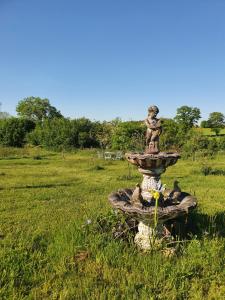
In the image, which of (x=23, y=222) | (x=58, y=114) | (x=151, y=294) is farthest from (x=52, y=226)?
(x=58, y=114)

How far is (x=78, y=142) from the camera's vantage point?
103 ft

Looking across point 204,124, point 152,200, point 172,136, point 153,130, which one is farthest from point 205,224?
point 204,124

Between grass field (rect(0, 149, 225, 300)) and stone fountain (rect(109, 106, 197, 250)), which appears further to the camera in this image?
stone fountain (rect(109, 106, 197, 250))

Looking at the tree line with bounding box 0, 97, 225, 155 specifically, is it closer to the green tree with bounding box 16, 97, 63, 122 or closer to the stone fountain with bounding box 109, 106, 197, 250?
the stone fountain with bounding box 109, 106, 197, 250

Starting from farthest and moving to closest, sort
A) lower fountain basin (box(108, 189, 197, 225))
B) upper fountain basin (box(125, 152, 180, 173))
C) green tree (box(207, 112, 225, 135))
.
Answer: green tree (box(207, 112, 225, 135)) < upper fountain basin (box(125, 152, 180, 173)) < lower fountain basin (box(108, 189, 197, 225))

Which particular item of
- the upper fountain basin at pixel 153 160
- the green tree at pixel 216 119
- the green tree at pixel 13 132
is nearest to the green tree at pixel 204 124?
the green tree at pixel 216 119

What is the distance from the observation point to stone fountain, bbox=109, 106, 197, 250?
448 cm

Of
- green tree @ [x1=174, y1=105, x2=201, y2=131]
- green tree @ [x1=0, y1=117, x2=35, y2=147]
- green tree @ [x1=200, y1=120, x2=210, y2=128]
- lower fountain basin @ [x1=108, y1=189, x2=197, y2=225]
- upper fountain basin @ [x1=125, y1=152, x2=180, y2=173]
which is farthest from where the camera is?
green tree @ [x1=200, y1=120, x2=210, y2=128]

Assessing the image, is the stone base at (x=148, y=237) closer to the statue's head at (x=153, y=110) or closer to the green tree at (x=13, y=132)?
the statue's head at (x=153, y=110)

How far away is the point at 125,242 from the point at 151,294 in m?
1.25

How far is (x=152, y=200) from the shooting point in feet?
17.4

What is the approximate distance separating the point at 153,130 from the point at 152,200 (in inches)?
46.9

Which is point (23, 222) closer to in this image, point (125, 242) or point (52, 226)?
point (52, 226)

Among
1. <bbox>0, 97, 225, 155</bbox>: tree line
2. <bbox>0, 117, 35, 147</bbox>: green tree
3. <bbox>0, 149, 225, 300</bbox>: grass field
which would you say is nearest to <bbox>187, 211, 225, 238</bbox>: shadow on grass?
<bbox>0, 149, 225, 300</bbox>: grass field
